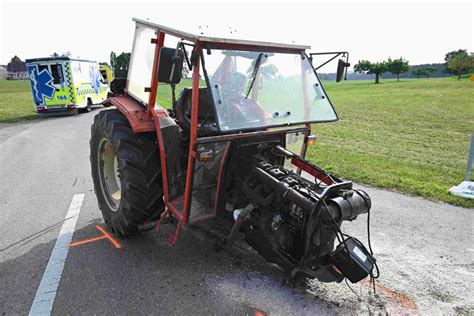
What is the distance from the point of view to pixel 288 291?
3014 mm

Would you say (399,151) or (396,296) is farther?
(399,151)

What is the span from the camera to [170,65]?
8.66 feet

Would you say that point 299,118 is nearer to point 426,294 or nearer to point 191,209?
point 191,209

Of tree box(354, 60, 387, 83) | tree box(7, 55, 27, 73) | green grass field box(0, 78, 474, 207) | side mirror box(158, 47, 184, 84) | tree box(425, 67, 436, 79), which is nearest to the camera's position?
side mirror box(158, 47, 184, 84)

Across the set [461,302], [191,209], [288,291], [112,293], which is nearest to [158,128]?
[191,209]

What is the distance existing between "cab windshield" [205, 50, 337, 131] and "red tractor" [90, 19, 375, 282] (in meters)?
0.01

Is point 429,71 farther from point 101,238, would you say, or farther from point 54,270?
point 54,270

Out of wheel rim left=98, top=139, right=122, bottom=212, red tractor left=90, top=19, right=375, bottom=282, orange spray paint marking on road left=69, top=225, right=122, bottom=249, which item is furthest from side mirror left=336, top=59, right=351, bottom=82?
orange spray paint marking on road left=69, top=225, right=122, bottom=249

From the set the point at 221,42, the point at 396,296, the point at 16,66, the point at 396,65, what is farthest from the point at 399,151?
the point at 16,66

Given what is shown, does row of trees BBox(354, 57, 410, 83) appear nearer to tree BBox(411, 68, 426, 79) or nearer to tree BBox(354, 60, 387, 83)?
tree BBox(354, 60, 387, 83)

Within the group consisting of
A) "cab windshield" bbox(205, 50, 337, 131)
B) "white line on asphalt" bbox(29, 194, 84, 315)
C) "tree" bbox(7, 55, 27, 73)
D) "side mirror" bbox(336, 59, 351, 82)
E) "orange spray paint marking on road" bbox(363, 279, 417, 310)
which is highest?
"tree" bbox(7, 55, 27, 73)

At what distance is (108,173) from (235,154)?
2.10m

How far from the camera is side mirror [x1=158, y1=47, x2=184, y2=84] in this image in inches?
102

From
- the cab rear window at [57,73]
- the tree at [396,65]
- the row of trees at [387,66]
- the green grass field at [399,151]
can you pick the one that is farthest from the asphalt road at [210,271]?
the tree at [396,65]
